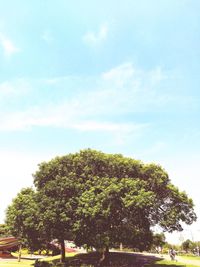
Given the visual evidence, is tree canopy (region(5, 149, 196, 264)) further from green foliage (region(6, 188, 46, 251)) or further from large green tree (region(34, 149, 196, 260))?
green foliage (region(6, 188, 46, 251))

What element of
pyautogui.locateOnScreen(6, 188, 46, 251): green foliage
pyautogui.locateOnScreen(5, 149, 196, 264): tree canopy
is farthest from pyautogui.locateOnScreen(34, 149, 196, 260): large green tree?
pyautogui.locateOnScreen(6, 188, 46, 251): green foliage

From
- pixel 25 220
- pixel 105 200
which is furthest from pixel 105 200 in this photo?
pixel 25 220

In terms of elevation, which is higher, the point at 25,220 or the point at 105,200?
the point at 105,200

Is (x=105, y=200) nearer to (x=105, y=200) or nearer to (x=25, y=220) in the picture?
(x=105, y=200)

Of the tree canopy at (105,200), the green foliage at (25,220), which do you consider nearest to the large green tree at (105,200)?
the tree canopy at (105,200)

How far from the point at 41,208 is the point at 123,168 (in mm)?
12063

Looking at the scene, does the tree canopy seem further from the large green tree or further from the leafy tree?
the leafy tree

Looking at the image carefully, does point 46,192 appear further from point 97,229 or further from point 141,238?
point 141,238

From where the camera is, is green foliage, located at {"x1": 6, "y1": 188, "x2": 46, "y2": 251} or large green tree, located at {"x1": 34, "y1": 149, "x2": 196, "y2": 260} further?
green foliage, located at {"x1": 6, "y1": 188, "x2": 46, "y2": 251}

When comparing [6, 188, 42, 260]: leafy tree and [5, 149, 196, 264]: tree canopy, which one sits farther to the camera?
[6, 188, 42, 260]: leafy tree

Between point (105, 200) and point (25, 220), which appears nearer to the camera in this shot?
point (105, 200)

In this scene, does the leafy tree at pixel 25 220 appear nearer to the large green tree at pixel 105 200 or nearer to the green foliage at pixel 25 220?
the green foliage at pixel 25 220

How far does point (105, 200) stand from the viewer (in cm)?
3622

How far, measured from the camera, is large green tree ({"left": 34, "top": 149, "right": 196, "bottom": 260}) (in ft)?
119
